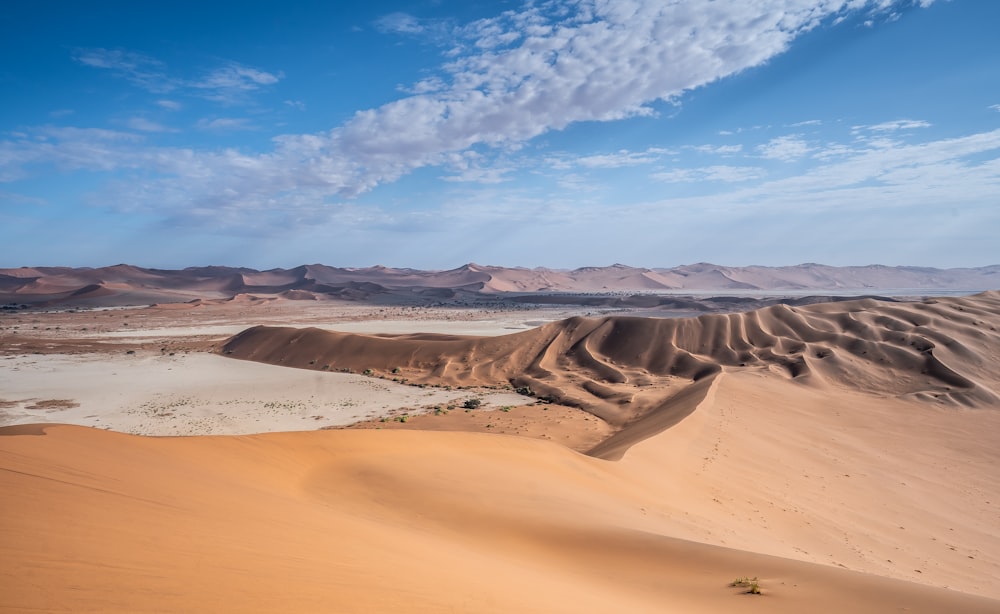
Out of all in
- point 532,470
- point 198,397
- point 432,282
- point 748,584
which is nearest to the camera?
point 748,584

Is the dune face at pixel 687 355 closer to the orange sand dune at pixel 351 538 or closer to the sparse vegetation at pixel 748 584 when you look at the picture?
the orange sand dune at pixel 351 538

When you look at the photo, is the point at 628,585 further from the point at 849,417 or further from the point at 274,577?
the point at 849,417

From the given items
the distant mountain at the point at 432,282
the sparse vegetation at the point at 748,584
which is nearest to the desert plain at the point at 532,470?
the sparse vegetation at the point at 748,584

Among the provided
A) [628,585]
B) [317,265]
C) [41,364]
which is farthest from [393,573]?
[317,265]

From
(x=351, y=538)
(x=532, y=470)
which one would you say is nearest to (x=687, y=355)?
(x=532, y=470)

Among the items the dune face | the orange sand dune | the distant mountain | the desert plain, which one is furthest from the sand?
the distant mountain

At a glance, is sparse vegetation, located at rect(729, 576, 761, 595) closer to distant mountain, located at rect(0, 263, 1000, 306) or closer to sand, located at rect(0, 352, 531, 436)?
sand, located at rect(0, 352, 531, 436)

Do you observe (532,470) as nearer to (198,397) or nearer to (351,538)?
(351,538)
